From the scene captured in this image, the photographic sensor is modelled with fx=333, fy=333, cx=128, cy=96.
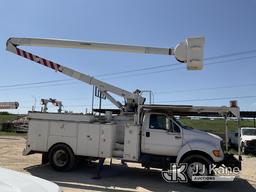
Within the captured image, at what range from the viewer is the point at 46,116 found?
484 inches

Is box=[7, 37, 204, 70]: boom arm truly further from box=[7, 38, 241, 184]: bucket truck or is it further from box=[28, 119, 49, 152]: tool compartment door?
box=[28, 119, 49, 152]: tool compartment door

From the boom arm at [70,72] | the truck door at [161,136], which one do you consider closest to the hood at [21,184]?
the truck door at [161,136]

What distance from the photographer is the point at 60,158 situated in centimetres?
1201

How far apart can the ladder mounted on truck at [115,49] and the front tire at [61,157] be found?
260 cm

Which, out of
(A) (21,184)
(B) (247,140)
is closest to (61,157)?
(A) (21,184)

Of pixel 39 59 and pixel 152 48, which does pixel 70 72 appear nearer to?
pixel 39 59

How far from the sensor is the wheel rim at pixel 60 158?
39.1ft

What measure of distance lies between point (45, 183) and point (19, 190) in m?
0.55

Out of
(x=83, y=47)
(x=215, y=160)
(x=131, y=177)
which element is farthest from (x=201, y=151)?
(x=83, y=47)

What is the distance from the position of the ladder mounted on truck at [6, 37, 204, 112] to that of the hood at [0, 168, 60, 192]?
25.4ft

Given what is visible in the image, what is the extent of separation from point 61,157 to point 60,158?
0.16 feet

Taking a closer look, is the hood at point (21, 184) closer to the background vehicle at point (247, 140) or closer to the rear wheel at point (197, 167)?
the rear wheel at point (197, 167)

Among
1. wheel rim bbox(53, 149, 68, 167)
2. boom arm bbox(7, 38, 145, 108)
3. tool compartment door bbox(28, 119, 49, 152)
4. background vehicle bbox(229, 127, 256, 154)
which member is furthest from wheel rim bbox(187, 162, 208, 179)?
background vehicle bbox(229, 127, 256, 154)

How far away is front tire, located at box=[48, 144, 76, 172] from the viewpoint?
11812 mm
